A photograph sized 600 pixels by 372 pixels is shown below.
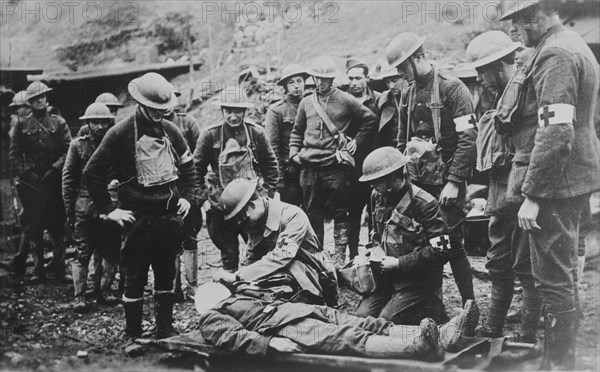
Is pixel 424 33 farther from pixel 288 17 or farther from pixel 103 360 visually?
Result: pixel 103 360

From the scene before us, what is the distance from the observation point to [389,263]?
16.2ft

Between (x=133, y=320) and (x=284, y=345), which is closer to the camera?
(x=284, y=345)

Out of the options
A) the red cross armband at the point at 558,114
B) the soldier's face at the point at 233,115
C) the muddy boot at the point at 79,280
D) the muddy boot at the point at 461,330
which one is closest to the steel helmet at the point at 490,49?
the red cross armband at the point at 558,114

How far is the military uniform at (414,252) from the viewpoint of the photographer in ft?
15.9

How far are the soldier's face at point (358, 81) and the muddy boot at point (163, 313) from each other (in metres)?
3.11

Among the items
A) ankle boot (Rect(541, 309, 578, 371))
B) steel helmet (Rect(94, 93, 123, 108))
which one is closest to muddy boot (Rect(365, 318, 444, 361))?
ankle boot (Rect(541, 309, 578, 371))

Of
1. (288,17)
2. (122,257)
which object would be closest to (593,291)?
(122,257)

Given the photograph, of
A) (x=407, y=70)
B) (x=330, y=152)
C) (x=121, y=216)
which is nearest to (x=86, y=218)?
(x=121, y=216)

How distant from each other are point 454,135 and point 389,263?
4.25 ft

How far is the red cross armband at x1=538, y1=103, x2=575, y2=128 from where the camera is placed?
372 cm

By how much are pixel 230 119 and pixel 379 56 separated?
5859 mm

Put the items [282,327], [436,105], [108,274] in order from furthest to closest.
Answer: [108,274] → [436,105] → [282,327]

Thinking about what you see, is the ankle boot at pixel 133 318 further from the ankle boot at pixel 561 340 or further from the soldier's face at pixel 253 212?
the ankle boot at pixel 561 340

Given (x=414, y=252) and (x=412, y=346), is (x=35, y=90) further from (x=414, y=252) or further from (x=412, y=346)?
(x=412, y=346)
